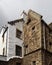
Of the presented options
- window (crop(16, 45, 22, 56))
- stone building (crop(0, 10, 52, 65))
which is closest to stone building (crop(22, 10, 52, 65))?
stone building (crop(0, 10, 52, 65))

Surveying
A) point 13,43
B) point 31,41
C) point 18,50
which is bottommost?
point 18,50

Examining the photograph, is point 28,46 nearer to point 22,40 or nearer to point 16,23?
point 22,40

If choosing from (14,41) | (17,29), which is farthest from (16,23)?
(14,41)

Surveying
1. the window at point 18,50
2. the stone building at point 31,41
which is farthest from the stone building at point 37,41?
the window at point 18,50

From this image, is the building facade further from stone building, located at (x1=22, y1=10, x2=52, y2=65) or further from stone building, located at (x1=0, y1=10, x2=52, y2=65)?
stone building, located at (x1=22, y1=10, x2=52, y2=65)

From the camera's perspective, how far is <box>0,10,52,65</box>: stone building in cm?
3478

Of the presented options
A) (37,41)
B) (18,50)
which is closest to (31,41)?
(37,41)

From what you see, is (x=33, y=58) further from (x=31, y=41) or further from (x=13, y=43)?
(x=13, y=43)

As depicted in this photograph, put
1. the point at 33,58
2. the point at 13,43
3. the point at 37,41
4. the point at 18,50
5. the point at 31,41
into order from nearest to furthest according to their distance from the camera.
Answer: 1. the point at 33,58
2. the point at 37,41
3. the point at 31,41
4. the point at 13,43
5. the point at 18,50

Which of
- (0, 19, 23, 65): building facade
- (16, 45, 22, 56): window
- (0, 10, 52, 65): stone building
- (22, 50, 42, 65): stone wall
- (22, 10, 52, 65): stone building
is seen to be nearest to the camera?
(22, 50, 42, 65): stone wall

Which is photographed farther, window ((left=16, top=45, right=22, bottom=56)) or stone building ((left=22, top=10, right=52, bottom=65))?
window ((left=16, top=45, right=22, bottom=56))

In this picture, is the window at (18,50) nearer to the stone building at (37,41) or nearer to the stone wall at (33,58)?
the stone building at (37,41)

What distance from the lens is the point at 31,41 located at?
1459 inches

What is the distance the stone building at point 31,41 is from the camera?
114ft
